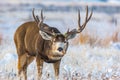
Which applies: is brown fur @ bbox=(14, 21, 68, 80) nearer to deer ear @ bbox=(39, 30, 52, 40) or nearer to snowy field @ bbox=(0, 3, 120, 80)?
deer ear @ bbox=(39, 30, 52, 40)

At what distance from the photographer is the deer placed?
31.9ft

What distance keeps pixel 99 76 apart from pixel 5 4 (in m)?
18.6

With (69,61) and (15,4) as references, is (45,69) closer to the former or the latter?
(69,61)

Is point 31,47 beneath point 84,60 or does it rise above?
above

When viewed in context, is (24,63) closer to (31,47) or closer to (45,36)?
(31,47)

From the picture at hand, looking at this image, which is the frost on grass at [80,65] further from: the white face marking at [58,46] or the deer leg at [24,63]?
the white face marking at [58,46]

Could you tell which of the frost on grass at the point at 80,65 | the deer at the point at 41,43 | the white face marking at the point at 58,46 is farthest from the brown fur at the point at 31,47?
the frost on grass at the point at 80,65

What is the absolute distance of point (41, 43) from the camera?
397 inches

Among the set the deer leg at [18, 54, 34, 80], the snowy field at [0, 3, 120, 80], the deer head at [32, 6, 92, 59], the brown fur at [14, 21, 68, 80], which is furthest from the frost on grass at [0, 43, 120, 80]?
the deer head at [32, 6, 92, 59]

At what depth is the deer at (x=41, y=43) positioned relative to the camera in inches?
382

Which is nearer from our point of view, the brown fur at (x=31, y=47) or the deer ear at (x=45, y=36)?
the deer ear at (x=45, y=36)

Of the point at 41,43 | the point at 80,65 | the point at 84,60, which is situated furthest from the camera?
the point at 84,60

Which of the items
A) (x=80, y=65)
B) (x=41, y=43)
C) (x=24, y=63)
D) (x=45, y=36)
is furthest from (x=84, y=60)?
(x=45, y=36)

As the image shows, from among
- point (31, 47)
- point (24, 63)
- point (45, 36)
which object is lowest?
point (24, 63)
